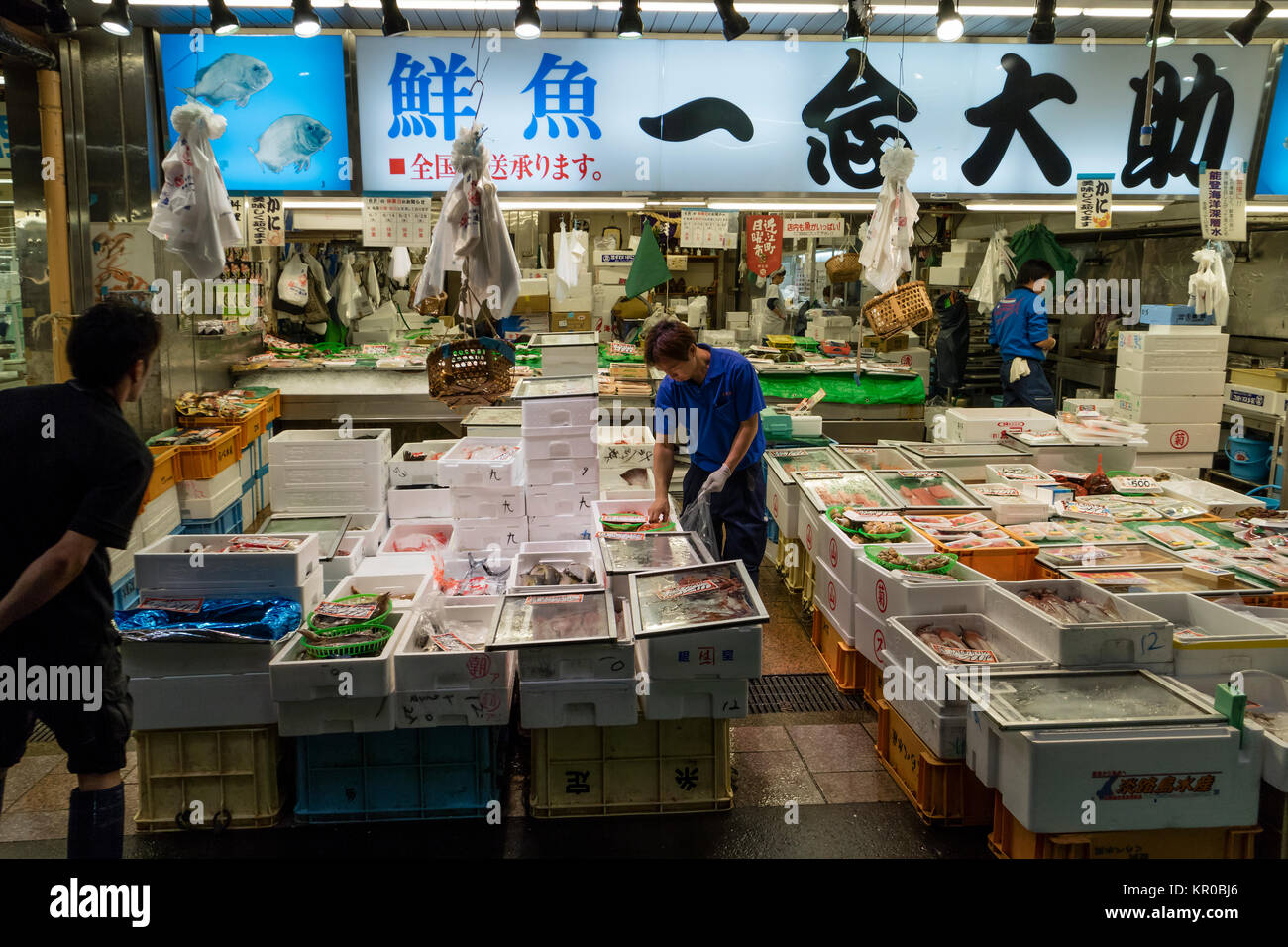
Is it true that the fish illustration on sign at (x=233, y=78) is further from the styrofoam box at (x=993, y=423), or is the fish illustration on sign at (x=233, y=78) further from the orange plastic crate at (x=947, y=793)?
the orange plastic crate at (x=947, y=793)

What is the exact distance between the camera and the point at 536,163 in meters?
7.29

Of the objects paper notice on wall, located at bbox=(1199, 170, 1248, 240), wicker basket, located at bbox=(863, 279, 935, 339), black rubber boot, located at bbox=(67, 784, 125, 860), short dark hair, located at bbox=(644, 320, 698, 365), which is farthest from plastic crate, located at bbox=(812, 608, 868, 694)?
paper notice on wall, located at bbox=(1199, 170, 1248, 240)

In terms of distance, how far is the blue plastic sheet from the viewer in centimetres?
391

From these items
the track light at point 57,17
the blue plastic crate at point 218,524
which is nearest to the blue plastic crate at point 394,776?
the blue plastic crate at point 218,524

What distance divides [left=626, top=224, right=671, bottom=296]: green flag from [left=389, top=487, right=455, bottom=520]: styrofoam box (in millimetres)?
3184

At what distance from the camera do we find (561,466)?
223 inches

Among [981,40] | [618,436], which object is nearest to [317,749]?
[618,436]

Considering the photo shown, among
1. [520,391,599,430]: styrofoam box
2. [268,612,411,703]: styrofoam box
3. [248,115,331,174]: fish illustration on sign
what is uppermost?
[248,115,331,174]: fish illustration on sign

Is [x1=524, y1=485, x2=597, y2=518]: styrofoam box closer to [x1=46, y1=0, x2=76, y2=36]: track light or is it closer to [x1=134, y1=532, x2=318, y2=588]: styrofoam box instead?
[x1=134, y1=532, x2=318, y2=588]: styrofoam box

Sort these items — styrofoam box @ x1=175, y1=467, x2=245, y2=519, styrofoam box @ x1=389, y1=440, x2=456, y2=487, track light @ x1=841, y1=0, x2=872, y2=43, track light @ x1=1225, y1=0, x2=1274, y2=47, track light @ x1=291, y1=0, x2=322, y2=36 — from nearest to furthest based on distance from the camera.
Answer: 1. track light @ x1=291, y1=0, x2=322, y2=36
2. track light @ x1=841, y1=0, x2=872, y2=43
3. track light @ x1=1225, y1=0, x2=1274, y2=47
4. styrofoam box @ x1=389, y1=440, x2=456, y2=487
5. styrofoam box @ x1=175, y1=467, x2=245, y2=519

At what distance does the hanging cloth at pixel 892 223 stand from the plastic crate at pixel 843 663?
8.98ft

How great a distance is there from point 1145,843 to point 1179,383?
6.56 m

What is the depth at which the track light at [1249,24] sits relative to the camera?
6.38 metres

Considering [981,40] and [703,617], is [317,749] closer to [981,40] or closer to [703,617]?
[703,617]
